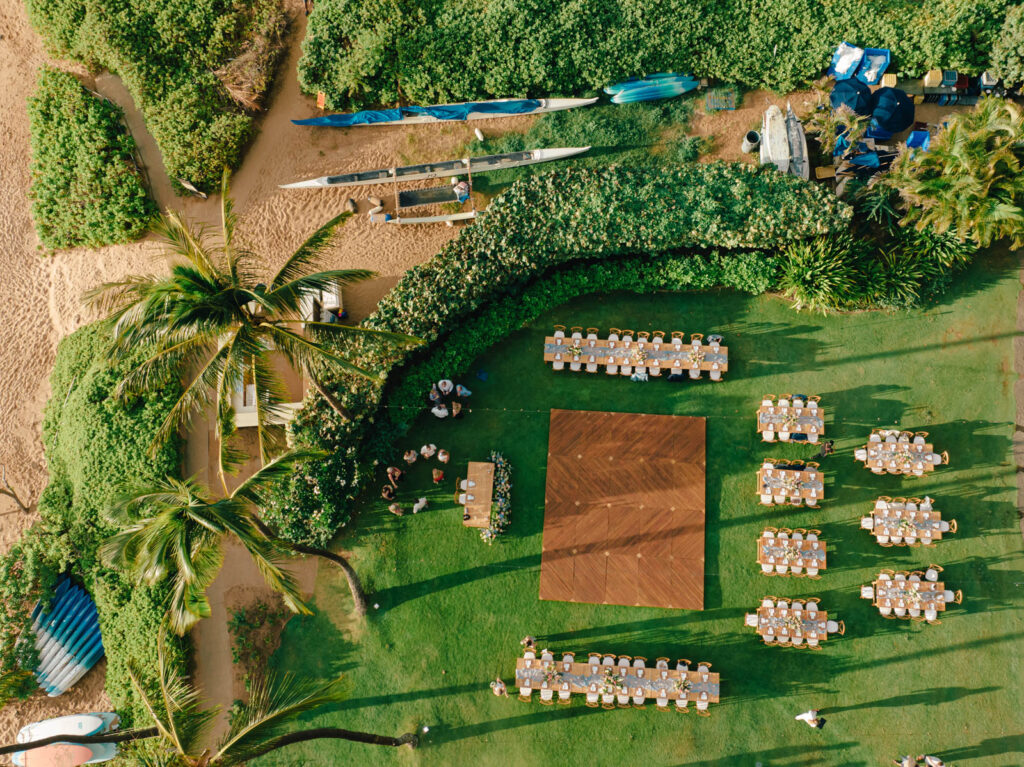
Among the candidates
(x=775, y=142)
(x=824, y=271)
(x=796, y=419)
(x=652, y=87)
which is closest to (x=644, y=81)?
(x=652, y=87)

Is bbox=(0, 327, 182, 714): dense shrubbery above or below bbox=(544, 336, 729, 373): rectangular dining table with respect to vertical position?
below

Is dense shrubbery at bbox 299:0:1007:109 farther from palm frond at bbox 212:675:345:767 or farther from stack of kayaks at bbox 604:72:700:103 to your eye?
palm frond at bbox 212:675:345:767

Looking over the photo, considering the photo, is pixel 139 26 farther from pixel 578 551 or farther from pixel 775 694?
pixel 775 694

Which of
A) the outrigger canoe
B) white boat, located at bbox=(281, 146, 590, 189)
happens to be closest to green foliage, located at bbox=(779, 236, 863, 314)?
white boat, located at bbox=(281, 146, 590, 189)

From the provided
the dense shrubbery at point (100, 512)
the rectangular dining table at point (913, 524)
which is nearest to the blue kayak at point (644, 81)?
the rectangular dining table at point (913, 524)

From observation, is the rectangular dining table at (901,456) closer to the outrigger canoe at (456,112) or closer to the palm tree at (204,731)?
the outrigger canoe at (456,112)
